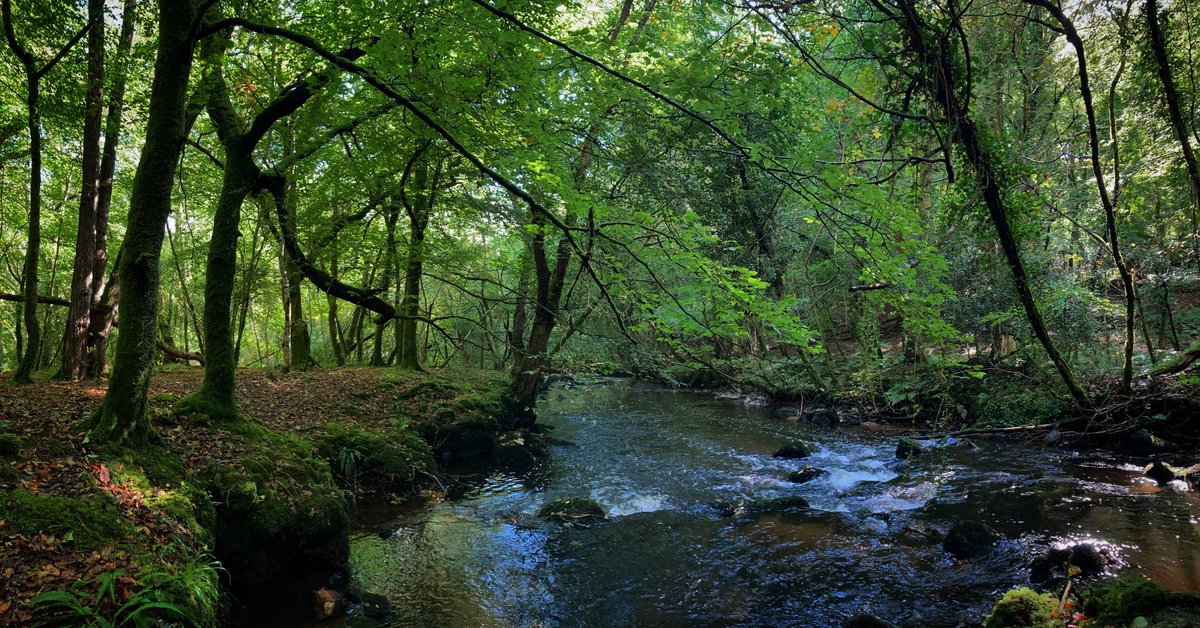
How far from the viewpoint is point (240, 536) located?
5703mm

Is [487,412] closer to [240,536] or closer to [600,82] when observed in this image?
[240,536]

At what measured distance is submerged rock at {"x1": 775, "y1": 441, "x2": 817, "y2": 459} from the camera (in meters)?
12.2

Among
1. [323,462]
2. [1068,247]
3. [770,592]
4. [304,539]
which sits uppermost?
[1068,247]

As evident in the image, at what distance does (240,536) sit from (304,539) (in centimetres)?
68

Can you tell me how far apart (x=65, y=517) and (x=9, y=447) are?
1.30 metres

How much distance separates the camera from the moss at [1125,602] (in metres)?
3.34

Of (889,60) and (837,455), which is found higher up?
(889,60)

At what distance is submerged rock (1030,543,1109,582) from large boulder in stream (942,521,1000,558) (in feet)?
2.10

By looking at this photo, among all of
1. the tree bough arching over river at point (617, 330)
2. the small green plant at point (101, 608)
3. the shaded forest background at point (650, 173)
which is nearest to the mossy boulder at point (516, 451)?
the tree bough arching over river at point (617, 330)

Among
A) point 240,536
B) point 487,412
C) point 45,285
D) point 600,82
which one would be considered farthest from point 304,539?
Answer: point 45,285

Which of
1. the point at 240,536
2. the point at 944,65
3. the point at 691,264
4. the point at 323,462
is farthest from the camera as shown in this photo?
the point at 323,462

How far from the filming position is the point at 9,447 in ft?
15.3

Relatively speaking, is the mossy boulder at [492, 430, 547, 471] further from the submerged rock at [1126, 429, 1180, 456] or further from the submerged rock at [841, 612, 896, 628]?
the submerged rock at [1126, 429, 1180, 456]

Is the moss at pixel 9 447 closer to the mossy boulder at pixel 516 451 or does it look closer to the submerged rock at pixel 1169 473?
the mossy boulder at pixel 516 451
